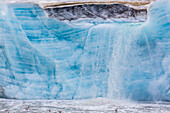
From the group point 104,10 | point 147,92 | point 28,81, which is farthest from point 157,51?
point 28,81

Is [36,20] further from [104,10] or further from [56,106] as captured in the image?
[56,106]

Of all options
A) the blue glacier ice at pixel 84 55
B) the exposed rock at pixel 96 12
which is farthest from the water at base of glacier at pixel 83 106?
the exposed rock at pixel 96 12

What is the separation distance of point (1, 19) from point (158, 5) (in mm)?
1126

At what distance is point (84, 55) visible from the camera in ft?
4.36

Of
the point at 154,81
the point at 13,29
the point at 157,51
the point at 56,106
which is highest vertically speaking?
the point at 13,29

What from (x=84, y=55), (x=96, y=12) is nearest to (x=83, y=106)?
(x=84, y=55)

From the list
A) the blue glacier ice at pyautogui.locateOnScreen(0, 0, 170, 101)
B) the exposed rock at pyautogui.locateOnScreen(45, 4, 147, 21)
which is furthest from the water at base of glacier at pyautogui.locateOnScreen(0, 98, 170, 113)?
the exposed rock at pyautogui.locateOnScreen(45, 4, 147, 21)

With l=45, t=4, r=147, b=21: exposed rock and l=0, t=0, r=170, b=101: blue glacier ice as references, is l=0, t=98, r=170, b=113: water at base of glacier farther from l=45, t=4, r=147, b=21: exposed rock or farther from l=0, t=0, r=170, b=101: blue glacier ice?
l=45, t=4, r=147, b=21: exposed rock

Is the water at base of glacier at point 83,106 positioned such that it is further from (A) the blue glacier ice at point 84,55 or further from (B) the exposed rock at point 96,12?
(B) the exposed rock at point 96,12

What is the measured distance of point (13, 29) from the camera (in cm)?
133

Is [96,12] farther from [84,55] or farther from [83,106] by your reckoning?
[83,106]

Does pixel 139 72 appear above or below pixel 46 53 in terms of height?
below

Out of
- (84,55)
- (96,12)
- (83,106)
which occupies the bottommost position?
(83,106)

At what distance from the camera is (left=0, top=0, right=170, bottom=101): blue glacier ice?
130cm
